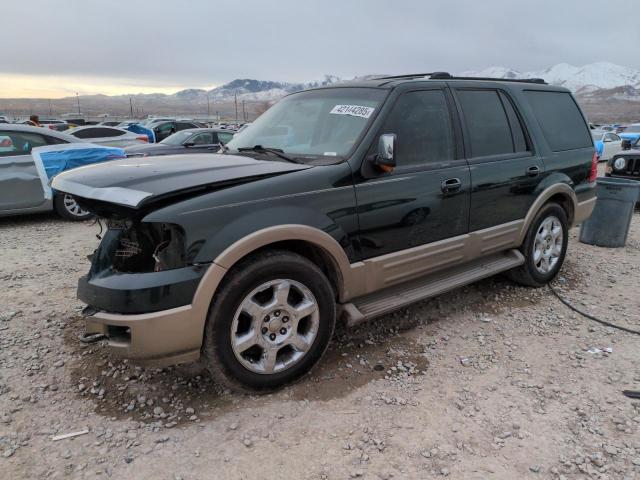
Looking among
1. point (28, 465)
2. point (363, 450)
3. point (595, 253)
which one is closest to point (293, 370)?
point (363, 450)

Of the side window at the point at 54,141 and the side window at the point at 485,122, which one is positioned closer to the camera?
the side window at the point at 485,122

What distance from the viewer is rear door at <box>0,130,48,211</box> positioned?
7.30 m

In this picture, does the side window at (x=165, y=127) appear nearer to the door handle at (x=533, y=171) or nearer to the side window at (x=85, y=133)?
the side window at (x=85, y=133)

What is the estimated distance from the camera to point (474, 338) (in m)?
3.87

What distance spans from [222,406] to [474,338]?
2.07 metres

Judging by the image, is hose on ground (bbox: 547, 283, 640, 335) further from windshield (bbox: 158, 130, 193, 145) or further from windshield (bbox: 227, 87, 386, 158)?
windshield (bbox: 158, 130, 193, 145)

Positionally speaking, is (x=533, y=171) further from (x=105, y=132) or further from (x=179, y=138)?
(x=105, y=132)

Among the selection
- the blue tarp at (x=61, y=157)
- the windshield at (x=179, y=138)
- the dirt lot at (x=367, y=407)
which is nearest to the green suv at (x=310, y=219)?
the dirt lot at (x=367, y=407)

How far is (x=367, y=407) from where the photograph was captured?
295 cm

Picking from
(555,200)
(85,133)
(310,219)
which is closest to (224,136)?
(85,133)

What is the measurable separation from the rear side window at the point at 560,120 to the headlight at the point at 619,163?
17.1ft

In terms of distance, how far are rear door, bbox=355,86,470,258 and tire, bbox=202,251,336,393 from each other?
21.1 inches

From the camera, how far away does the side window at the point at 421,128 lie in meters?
3.51

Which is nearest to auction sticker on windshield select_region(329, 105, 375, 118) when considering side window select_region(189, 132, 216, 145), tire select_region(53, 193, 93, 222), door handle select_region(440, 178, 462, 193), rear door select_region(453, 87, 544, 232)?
door handle select_region(440, 178, 462, 193)
